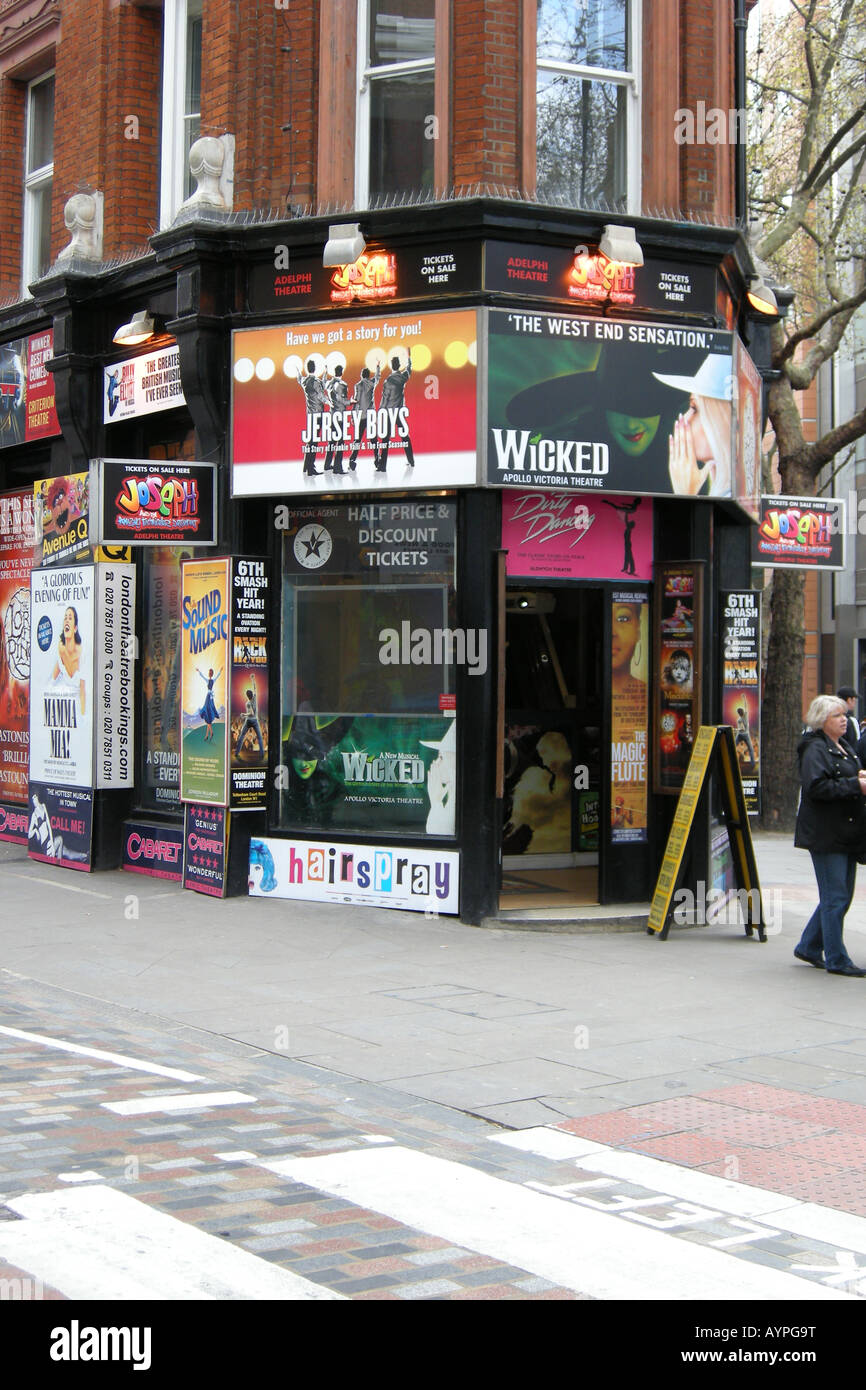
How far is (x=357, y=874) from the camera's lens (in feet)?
39.6

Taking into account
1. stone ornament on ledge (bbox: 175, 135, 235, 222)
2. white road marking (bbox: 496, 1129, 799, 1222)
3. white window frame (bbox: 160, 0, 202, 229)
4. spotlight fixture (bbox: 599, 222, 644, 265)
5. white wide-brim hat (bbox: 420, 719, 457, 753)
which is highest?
white window frame (bbox: 160, 0, 202, 229)

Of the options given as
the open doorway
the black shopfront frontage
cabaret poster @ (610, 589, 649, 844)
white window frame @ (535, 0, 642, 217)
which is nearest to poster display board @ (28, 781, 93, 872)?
the black shopfront frontage

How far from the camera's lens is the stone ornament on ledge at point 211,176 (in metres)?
12.6

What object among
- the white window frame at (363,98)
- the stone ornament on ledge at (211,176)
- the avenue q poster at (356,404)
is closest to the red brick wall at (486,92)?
the white window frame at (363,98)

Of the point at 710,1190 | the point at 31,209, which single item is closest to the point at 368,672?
the point at 710,1190

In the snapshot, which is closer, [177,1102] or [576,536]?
[177,1102]

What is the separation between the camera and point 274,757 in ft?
41.5

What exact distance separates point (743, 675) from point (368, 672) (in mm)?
3447

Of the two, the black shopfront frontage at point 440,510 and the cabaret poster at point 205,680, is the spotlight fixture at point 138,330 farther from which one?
the cabaret poster at point 205,680

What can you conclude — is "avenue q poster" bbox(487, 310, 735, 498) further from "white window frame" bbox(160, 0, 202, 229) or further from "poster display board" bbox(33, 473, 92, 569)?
"poster display board" bbox(33, 473, 92, 569)

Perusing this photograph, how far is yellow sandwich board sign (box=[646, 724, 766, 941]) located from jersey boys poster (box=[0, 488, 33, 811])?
836cm

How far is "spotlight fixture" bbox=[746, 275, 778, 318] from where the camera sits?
13.7m

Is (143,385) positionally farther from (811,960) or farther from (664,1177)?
(664,1177)
